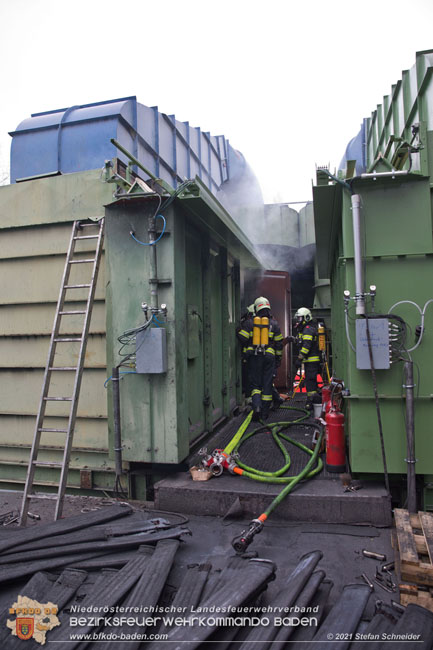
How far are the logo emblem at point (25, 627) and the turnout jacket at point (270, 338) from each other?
531 cm

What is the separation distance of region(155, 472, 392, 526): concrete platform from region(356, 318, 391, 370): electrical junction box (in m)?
1.22

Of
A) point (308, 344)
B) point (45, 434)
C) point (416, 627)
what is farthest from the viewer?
point (308, 344)

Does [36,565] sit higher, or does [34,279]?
[34,279]

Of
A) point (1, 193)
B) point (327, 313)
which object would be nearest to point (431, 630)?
point (1, 193)

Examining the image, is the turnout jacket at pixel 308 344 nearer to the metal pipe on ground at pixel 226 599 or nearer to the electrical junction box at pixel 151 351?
the electrical junction box at pixel 151 351

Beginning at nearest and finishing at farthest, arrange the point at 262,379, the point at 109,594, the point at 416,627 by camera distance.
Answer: the point at 416,627, the point at 109,594, the point at 262,379

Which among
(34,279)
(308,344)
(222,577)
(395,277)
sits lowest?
(222,577)

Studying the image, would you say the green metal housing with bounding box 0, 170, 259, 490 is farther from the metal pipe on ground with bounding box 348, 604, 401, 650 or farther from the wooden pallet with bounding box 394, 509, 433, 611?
the metal pipe on ground with bounding box 348, 604, 401, 650

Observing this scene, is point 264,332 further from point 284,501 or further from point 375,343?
point 284,501

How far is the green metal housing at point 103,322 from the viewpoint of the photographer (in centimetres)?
486

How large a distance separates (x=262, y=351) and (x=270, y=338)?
27cm

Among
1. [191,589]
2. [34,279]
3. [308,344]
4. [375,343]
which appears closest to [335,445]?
[375,343]

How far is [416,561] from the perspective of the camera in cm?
296

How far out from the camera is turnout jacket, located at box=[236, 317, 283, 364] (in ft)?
24.6
